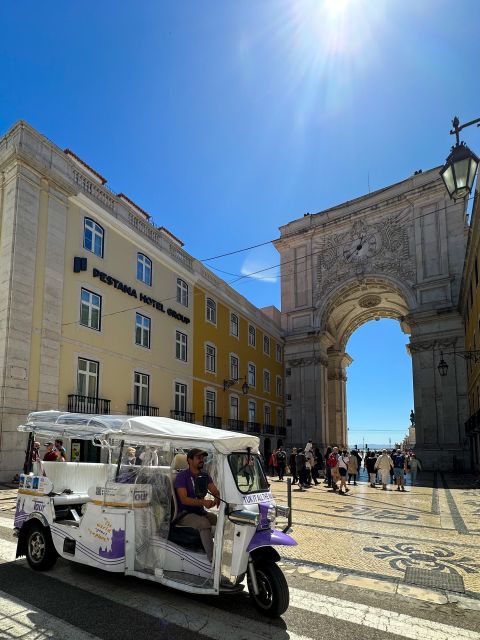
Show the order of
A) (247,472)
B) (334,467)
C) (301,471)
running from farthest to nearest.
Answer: (301,471) → (334,467) → (247,472)

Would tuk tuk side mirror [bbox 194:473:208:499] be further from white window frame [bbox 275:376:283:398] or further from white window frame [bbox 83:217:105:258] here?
white window frame [bbox 275:376:283:398]

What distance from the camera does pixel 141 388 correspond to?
22.6 m

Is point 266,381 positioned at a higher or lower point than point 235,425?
→ higher

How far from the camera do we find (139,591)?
561 cm

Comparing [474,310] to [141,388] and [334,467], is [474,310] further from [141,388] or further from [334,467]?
[141,388]

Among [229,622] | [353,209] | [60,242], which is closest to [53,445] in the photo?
[229,622]

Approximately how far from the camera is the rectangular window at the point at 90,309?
775 inches

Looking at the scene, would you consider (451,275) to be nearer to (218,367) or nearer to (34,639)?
(218,367)

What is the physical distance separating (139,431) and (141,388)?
17.1 m

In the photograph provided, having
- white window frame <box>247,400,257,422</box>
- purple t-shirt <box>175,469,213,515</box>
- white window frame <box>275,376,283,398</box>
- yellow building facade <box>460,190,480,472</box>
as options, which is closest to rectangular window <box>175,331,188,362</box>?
white window frame <box>247,400,257,422</box>

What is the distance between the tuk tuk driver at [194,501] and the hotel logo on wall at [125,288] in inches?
607

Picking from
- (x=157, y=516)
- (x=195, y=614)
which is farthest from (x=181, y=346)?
(x=195, y=614)

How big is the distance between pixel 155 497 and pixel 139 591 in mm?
1087

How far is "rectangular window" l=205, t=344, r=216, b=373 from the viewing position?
95.2ft
